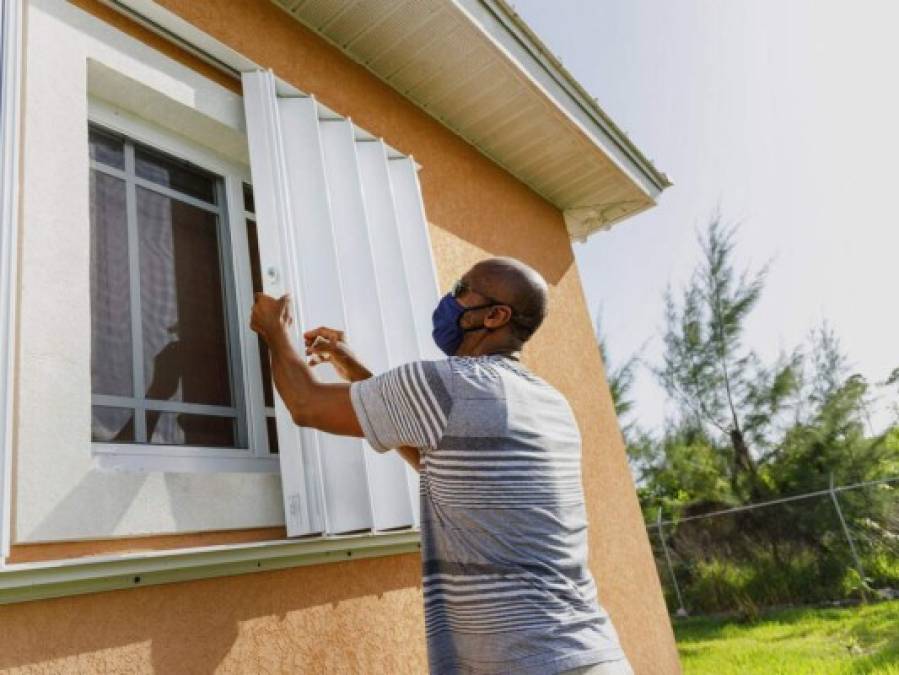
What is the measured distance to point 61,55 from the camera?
5.99 feet

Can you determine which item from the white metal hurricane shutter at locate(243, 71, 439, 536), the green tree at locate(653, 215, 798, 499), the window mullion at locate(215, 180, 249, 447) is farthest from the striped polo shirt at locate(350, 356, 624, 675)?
the green tree at locate(653, 215, 798, 499)

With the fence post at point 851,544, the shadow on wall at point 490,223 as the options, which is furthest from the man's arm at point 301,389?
the fence post at point 851,544

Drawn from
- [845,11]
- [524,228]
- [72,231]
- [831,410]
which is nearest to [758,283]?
[831,410]

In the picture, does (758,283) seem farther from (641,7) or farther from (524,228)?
(524,228)

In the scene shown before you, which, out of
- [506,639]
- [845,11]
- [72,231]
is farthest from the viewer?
[845,11]

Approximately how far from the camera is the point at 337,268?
90.7 inches

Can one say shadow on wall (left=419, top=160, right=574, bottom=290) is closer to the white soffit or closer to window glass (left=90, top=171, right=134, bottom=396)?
the white soffit

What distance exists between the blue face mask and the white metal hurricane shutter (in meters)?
0.52

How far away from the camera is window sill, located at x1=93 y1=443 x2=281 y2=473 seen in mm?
1687

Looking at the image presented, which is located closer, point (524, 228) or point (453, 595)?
point (453, 595)

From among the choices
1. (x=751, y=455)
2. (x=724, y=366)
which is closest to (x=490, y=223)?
(x=751, y=455)

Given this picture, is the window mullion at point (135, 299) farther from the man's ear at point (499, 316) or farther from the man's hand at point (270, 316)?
the man's ear at point (499, 316)

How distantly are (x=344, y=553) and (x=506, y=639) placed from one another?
95cm

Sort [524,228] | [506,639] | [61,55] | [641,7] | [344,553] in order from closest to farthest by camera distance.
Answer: [506,639], [61,55], [344,553], [524,228], [641,7]
